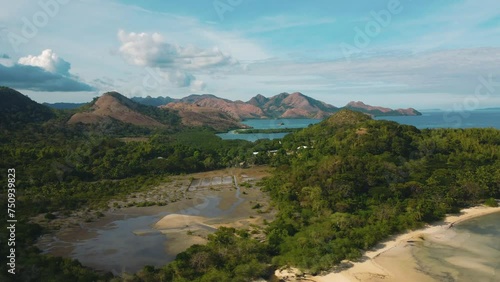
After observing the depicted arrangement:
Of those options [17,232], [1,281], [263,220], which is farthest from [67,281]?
[263,220]

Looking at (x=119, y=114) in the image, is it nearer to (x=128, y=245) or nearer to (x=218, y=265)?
(x=128, y=245)

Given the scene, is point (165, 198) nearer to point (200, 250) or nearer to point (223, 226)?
point (223, 226)

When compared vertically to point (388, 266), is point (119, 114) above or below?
above

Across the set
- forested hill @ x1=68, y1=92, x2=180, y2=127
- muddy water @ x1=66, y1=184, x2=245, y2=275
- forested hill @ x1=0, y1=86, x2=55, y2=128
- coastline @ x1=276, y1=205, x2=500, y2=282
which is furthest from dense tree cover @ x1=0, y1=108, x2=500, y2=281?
forested hill @ x1=68, y1=92, x2=180, y2=127

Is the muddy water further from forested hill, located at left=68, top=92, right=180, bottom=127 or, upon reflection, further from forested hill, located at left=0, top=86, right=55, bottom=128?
forested hill, located at left=68, top=92, right=180, bottom=127

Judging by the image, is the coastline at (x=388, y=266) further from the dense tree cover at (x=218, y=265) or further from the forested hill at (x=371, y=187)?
the dense tree cover at (x=218, y=265)

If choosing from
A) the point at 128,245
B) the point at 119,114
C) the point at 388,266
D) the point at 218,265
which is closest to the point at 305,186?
the point at 388,266
